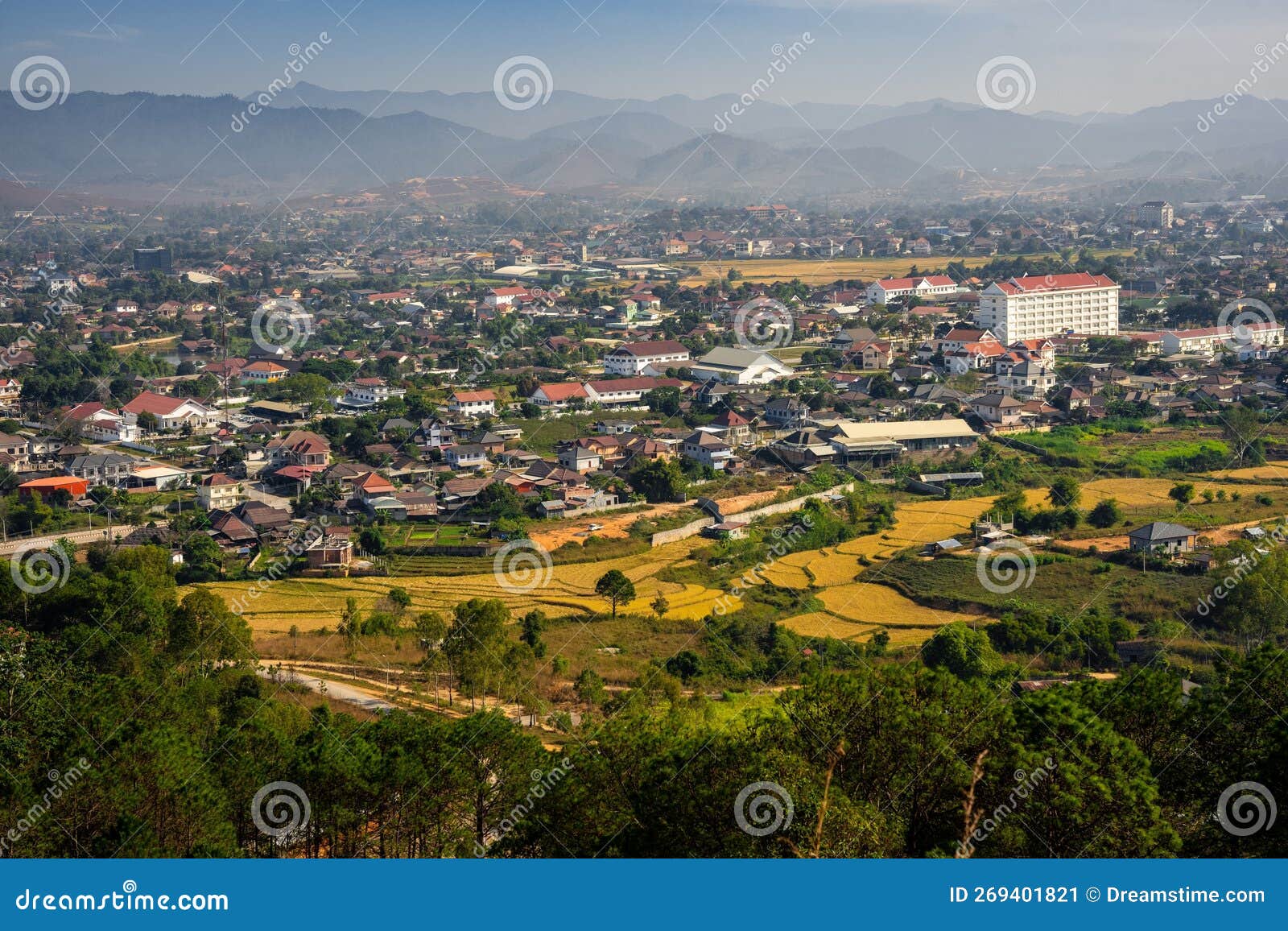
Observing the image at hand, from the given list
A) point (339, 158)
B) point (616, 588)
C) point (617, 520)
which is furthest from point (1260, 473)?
point (339, 158)

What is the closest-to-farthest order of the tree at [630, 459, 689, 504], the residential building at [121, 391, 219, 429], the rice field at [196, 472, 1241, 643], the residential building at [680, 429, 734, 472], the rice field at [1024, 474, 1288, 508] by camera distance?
the rice field at [196, 472, 1241, 643] → the rice field at [1024, 474, 1288, 508] → the tree at [630, 459, 689, 504] → the residential building at [680, 429, 734, 472] → the residential building at [121, 391, 219, 429]

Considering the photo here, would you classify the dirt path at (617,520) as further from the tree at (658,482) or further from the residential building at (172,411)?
the residential building at (172,411)

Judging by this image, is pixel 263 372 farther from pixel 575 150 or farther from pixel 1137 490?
pixel 575 150

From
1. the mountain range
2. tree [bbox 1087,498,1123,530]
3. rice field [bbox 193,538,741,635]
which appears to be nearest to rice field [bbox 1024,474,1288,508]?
tree [bbox 1087,498,1123,530]

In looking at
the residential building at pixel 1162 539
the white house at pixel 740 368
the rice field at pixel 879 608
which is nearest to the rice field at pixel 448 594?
the rice field at pixel 879 608

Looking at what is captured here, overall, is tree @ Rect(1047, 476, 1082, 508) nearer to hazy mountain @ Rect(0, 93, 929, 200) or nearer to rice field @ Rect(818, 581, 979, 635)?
rice field @ Rect(818, 581, 979, 635)

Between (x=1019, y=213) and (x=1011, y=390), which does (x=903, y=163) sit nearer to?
(x=1019, y=213)
